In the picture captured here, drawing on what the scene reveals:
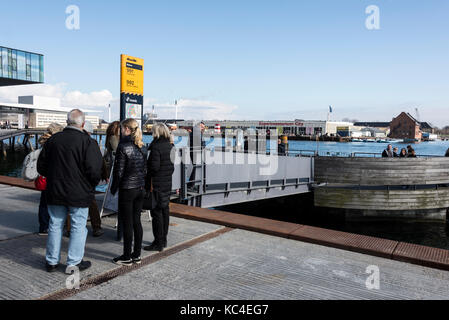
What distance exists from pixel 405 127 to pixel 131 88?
618 ft

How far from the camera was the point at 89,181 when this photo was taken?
3961 millimetres

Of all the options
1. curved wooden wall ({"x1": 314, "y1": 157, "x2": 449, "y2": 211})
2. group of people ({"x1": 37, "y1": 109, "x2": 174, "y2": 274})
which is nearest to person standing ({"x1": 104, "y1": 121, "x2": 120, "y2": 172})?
group of people ({"x1": 37, "y1": 109, "x2": 174, "y2": 274})

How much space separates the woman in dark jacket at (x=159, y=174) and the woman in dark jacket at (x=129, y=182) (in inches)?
8.1

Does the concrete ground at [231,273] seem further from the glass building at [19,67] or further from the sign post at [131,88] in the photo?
the glass building at [19,67]

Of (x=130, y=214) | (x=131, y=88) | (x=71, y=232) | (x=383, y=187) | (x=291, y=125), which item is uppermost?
(x=291, y=125)

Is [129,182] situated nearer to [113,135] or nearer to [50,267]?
[50,267]

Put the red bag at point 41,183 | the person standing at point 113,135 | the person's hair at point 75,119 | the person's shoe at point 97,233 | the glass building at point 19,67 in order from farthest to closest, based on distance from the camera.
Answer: the glass building at point 19,67 < the person standing at point 113,135 < the person's shoe at point 97,233 < the red bag at point 41,183 < the person's hair at point 75,119

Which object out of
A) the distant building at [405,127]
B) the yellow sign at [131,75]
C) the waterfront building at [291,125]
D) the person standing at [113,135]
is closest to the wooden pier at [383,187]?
the yellow sign at [131,75]

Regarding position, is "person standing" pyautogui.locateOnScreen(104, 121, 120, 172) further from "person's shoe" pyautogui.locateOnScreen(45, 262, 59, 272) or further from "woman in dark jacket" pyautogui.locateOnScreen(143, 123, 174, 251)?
"person's shoe" pyautogui.locateOnScreen(45, 262, 59, 272)

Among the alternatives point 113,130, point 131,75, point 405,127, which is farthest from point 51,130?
point 405,127

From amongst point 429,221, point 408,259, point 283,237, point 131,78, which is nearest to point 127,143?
point 283,237

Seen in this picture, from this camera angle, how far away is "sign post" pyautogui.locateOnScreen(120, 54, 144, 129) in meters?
11.1

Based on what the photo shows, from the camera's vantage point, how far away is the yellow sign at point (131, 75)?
1117cm
